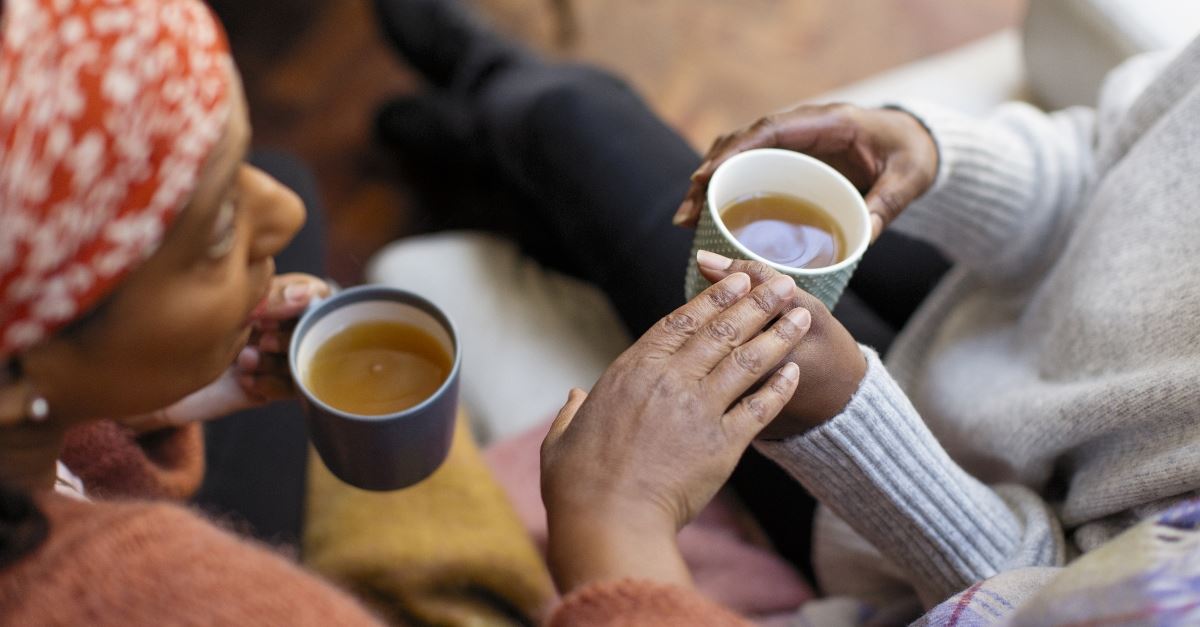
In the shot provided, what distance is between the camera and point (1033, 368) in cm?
81

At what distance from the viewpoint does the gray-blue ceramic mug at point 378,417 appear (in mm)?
623

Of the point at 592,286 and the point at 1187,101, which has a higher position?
the point at 1187,101

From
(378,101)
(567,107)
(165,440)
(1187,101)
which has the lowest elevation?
(378,101)

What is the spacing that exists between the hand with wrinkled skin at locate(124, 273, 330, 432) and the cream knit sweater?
406 mm

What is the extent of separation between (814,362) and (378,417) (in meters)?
0.30

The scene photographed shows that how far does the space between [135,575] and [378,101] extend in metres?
1.43

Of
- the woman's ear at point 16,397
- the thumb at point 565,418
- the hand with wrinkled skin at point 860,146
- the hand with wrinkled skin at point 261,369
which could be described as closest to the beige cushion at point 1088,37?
the hand with wrinkled skin at point 860,146

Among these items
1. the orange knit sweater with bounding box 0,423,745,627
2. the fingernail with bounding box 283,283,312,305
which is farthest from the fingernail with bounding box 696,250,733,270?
the fingernail with bounding box 283,283,312,305

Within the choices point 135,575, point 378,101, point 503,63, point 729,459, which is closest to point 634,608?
point 729,459

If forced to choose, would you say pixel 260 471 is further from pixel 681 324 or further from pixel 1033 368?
pixel 1033 368

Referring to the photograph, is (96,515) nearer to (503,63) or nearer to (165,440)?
(165,440)

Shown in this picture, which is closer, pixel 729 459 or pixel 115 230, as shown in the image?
pixel 115 230

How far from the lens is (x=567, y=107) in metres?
1.09

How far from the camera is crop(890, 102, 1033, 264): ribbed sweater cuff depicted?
798mm
